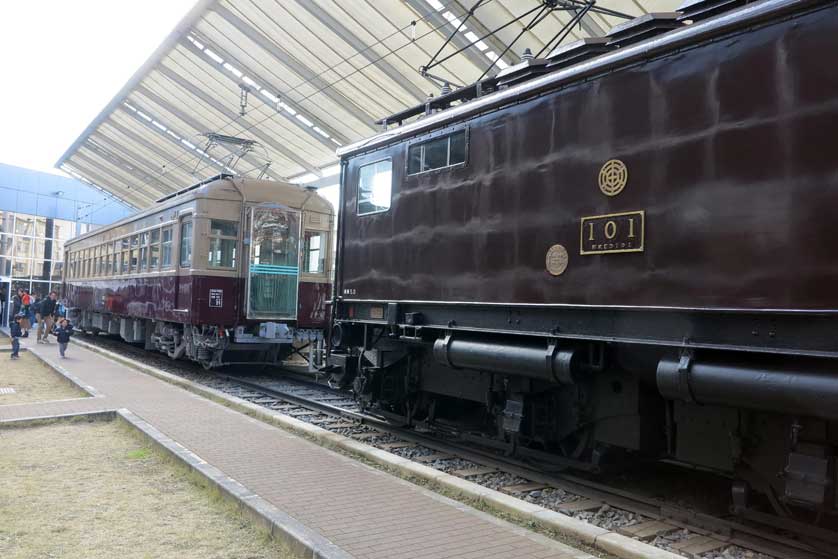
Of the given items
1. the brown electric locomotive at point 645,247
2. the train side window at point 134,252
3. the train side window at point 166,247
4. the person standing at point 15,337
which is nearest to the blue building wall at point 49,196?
the person standing at point 15,337

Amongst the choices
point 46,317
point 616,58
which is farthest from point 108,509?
point 46,317

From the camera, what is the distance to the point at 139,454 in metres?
7.20

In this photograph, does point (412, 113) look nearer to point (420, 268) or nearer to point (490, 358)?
point (420, 268)

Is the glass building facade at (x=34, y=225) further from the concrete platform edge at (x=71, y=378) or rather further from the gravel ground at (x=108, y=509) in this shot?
the gravel ground at (x=108, y=509)

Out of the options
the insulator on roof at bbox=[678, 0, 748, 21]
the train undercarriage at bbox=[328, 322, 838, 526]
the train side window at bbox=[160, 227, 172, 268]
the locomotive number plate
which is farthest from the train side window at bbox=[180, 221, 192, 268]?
the insulator on roof at bbox=[678, 0, 748, 21]

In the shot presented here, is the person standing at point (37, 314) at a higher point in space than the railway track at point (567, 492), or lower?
higher

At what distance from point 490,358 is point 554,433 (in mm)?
964

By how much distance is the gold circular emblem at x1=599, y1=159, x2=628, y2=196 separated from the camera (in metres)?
5.40

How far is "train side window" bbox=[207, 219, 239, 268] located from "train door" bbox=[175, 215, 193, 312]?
0.48m

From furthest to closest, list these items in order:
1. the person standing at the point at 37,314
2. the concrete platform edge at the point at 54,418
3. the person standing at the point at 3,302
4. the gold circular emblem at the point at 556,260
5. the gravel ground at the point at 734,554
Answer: the person standing at the point at 3,302 < the person standing at the point at 37,314 < the concrete platform edge at the point at 54,418 < the gold circular emblem at the point at 556,260 < the gravel ground at the point at 734,554

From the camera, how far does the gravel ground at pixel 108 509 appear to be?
181 inches

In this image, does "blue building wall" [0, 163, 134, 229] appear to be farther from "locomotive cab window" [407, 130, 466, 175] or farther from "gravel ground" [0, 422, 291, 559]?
"locomotive cab window" [407, 130, 466, 175]

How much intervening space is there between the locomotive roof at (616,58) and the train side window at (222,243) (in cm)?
685

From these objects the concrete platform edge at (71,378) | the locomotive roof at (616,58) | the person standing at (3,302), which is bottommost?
the concrete platform edge at (71,378)
